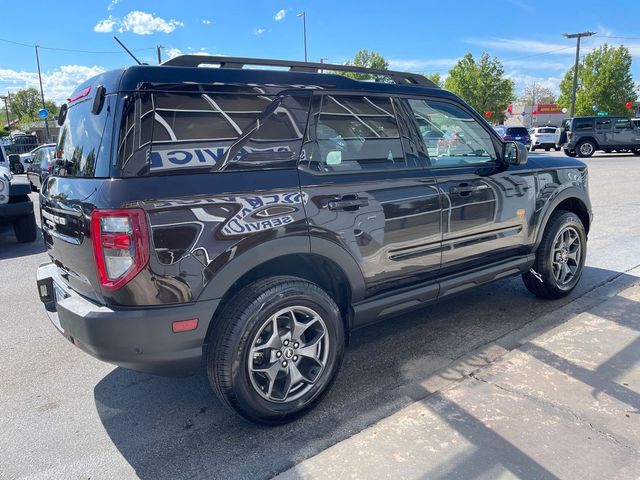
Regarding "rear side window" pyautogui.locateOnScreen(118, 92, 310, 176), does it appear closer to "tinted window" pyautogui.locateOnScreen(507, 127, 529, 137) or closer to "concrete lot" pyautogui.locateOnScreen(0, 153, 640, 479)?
Result: "concrete lot" pyautogui.locateOnScreen(0, 153, 640, 479)

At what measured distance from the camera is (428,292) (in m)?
3.48

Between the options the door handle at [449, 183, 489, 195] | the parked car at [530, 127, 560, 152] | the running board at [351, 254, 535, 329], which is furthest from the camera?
the parked car at [530, 127, 560, 152]

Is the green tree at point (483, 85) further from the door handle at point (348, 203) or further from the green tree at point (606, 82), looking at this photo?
the door handle at point (348, 203)

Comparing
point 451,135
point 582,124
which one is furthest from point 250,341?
point 582,124

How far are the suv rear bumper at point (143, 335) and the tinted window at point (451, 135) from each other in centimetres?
198

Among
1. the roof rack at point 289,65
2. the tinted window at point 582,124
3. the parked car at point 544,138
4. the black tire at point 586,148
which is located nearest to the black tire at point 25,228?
the roof rack at point 289,65

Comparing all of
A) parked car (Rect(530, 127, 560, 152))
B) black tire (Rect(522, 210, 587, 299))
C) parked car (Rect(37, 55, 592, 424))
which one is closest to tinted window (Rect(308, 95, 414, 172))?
parked car (Rect(37, 55, 592, 424))

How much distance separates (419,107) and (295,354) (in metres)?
1.93

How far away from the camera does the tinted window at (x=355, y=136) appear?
2.99 meters

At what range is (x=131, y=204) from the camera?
2283 millimetres

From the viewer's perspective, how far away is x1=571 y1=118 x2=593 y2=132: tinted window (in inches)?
963

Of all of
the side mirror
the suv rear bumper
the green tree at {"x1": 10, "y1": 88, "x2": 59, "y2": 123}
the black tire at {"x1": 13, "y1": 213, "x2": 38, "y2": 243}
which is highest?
the green tree at {"x1": 10, "y1": 88, "x2": 59, "y2": 123}

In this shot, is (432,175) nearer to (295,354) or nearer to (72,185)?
(295,354)

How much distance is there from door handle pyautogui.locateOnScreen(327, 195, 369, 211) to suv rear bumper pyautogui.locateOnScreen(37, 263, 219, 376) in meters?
0.87
